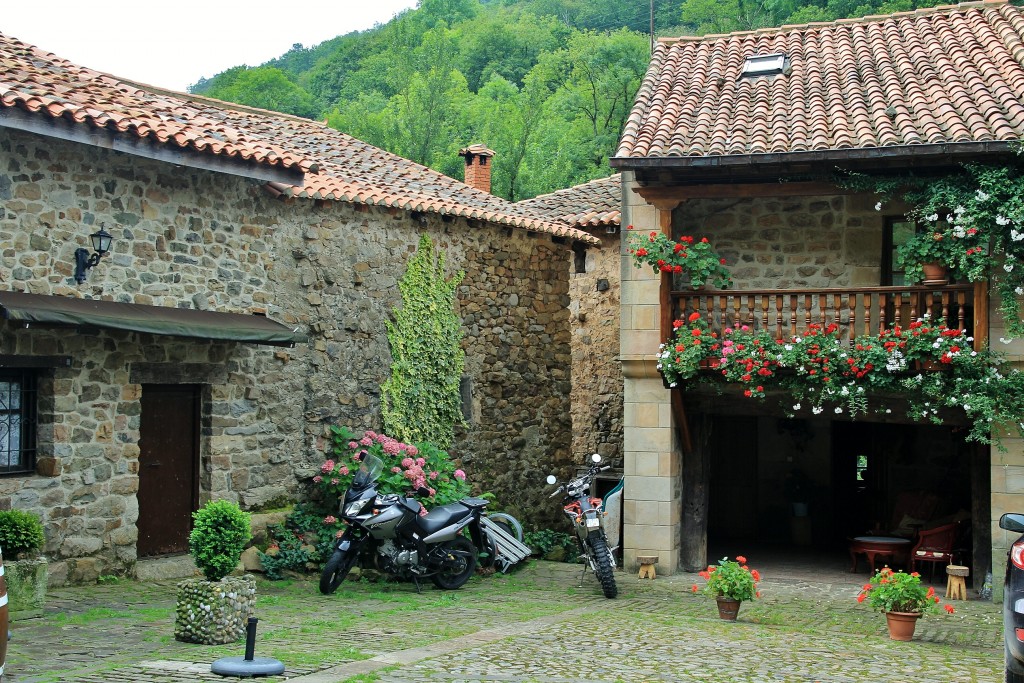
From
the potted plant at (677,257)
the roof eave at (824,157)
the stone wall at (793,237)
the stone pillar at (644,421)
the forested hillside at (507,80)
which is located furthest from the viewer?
the forested hillside at (507,80)

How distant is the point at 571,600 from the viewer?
10617mm

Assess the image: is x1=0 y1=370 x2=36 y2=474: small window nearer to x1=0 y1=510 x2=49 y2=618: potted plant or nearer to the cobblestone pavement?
x1=0 y1=510 x2=49 y2=618: potted plant

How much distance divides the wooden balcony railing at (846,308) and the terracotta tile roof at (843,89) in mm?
1485

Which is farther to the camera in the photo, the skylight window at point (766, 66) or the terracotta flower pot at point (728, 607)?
the skylight window at point (766, 66)

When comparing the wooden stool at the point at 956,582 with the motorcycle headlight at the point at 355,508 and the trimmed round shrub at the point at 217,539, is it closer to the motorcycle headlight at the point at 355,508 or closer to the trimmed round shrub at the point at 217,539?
the motorcycle headlight at the point at 355,508

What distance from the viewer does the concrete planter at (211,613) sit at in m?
7.40

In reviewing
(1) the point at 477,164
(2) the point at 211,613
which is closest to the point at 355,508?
(2) the point at 211,613

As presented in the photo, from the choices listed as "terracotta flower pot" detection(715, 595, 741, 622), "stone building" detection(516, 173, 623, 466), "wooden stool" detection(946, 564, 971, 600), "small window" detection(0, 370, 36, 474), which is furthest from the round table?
"small window" detection(0, 370, 36, 474)

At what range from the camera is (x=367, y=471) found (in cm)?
1090

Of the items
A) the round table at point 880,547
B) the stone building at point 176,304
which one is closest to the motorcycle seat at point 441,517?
the stone building at point 176,304

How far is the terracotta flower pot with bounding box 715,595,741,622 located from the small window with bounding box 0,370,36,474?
240 inches

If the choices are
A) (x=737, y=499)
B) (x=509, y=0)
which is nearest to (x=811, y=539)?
(x=737, y=499)

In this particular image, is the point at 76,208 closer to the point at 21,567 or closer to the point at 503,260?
the point at 21,567

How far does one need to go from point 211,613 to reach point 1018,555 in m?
5.08
